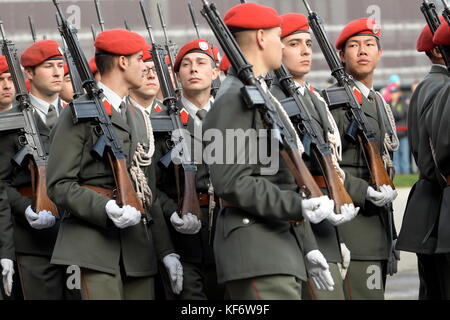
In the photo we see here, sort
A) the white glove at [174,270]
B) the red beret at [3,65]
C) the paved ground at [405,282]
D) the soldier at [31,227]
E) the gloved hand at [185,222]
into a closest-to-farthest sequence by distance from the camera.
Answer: the white glove at [174,270]
the gloved hand at [185,222]
the soldier at [31,227]
the red beret at [3,65]
the paved ground at [405,282]

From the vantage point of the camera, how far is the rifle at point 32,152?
7129 mm

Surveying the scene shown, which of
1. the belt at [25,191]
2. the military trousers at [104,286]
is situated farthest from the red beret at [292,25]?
the military trousers at [104,286]

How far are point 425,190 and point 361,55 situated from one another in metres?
1.36

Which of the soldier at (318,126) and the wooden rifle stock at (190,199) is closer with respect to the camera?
the soldier at (318,126)

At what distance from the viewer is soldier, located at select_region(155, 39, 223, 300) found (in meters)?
7.04

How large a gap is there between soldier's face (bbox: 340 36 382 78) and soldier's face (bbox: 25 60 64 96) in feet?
6.13

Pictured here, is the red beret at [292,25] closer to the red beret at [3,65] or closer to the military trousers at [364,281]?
the military trousers at [364,281]

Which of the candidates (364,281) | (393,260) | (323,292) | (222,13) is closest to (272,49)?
(323,292)

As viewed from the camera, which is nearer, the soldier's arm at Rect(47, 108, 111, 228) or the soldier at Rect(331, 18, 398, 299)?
the soldier's arm at Rect(47, 108, 111, 228)

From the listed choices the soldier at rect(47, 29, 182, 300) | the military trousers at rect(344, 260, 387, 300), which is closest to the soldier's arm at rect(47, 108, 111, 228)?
the soldier at rect(47, 29, 182, 300)

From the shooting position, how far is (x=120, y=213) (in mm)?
5973

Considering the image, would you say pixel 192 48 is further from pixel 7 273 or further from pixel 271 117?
pixel 271 117

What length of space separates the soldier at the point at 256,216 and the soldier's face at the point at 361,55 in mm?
2320

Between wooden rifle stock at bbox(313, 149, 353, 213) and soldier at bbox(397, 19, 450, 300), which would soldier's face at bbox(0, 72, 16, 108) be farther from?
soldier at bbox(397, 19, 450, 300)
